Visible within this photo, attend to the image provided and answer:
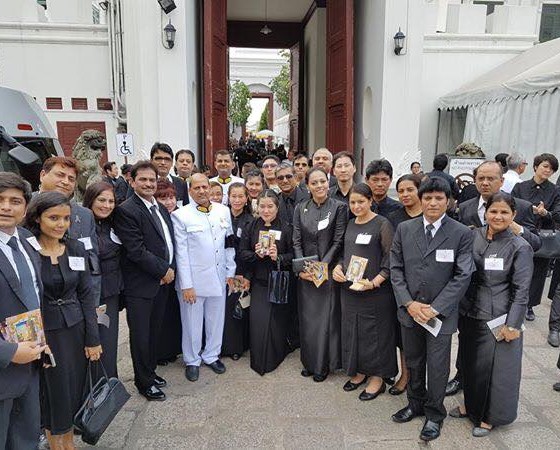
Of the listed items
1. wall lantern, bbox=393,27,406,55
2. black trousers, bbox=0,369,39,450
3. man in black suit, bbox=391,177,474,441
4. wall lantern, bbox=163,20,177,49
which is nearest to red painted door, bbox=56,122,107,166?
wall lantern, bbox=163,20,177,49

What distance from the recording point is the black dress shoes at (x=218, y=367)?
166 inches

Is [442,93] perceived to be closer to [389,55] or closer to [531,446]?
[389,55]

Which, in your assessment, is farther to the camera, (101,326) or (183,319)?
(183,319)

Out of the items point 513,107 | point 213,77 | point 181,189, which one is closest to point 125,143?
point 213,77

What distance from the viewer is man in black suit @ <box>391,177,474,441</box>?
3034 mm

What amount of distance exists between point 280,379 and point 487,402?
1746 mm

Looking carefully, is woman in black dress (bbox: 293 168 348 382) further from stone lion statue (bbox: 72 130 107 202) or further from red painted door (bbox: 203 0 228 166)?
red painted door (bbox: 203 0 228 166)

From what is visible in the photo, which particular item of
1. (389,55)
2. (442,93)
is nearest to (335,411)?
(389,55)

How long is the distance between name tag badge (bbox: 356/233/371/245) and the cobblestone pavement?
135 centimetres

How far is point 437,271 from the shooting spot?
10.0 feet

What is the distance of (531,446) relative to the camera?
10.3 feet

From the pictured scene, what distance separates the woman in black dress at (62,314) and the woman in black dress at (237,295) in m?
1.68

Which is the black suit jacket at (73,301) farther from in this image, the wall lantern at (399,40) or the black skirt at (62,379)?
the wall lantern at (399,40)

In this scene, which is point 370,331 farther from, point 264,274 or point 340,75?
point 340,75
